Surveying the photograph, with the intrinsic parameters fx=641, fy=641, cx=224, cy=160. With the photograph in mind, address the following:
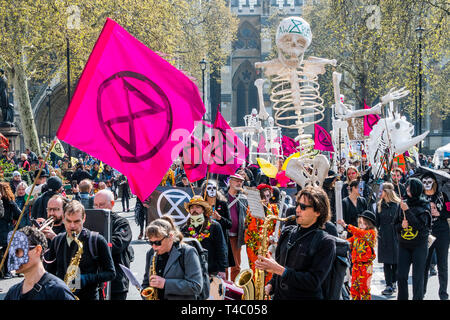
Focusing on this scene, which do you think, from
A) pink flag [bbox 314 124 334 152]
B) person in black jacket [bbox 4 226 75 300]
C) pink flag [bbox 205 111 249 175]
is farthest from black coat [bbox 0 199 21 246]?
pink flag [bbox 314 124 334 152]

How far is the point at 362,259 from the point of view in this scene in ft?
23.5

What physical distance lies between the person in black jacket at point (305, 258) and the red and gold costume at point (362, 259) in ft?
9.64

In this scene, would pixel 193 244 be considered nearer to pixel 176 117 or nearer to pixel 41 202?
pixel 176 117

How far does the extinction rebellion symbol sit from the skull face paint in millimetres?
1673

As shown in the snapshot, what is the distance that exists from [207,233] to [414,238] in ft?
8.00

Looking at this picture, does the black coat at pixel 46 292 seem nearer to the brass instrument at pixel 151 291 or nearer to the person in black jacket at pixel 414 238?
the brass instrument at pixel 151 291

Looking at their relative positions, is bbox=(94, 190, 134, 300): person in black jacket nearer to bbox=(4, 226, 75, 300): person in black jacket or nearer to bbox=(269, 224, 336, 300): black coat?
bbox=(269, 224, 336, 300): black coat

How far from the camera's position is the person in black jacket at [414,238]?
→ 716 cm

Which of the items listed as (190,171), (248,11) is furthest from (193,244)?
(248,11)

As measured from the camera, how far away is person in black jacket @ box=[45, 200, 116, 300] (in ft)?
16.1

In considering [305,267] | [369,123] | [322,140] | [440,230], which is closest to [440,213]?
[440,230]

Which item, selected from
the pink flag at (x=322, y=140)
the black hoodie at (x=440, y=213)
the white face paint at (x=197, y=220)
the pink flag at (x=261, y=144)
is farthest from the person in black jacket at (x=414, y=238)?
the pink flag at (x=261, y=144)

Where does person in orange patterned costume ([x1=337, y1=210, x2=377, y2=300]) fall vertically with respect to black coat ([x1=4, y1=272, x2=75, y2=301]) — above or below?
below
